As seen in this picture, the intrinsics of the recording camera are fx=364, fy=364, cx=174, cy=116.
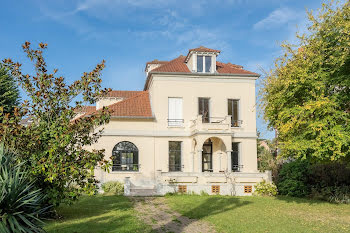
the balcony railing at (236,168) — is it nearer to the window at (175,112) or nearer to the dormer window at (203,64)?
the window at (175,112)

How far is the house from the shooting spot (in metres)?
28.4

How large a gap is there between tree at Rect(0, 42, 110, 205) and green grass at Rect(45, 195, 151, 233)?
3.26ft

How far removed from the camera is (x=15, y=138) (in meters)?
11.8

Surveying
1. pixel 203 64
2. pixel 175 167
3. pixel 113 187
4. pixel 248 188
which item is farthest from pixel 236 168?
pixel 113 187

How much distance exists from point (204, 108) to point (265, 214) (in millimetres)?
15193

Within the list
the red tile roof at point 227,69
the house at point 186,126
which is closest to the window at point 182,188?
the house at point 186,126

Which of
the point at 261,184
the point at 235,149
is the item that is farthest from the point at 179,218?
the point at 235,149

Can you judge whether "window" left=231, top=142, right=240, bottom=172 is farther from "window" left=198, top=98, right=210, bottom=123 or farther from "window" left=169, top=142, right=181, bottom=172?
"window" left=169, top=142, right=181, bottom=172

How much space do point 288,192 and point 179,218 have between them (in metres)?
11.7

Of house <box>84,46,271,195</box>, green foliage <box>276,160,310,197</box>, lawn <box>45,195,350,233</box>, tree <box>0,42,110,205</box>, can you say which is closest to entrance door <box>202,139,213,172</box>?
house <box>84,46,271,195</box>

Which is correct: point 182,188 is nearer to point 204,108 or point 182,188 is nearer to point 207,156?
point 207,156

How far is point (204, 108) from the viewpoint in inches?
1188

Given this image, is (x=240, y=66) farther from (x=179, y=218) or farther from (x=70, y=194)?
(x=70, y=194)

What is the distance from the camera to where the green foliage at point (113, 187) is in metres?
25.5
